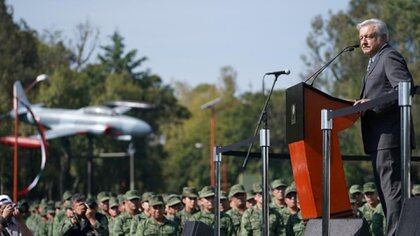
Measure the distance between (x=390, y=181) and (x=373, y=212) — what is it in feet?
26.6

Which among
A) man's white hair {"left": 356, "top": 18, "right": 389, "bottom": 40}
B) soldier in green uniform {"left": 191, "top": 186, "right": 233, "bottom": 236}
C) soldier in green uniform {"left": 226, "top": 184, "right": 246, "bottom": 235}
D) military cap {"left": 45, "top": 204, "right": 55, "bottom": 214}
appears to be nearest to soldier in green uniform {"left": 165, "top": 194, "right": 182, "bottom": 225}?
soldier in green uniform {"left": 191, "top": 186, "right": 233, "bottom": 236}

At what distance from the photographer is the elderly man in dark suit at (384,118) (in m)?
8.41

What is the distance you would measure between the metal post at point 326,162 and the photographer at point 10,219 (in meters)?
5.92

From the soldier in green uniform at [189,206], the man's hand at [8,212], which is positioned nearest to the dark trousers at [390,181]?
the man's hand at [8,212]

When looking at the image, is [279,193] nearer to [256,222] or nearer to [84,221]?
[256,222]

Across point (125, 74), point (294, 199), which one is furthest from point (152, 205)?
point (125, 74)

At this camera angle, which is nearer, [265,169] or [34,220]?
[265,169]

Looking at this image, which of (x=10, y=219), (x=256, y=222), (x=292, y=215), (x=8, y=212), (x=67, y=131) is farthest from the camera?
(x=67, y=131)

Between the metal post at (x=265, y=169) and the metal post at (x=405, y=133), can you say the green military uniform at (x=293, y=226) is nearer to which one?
the metal post at (x=265, y=169)

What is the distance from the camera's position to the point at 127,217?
20000 mm

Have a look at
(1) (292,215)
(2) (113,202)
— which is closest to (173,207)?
(1) (292,215)

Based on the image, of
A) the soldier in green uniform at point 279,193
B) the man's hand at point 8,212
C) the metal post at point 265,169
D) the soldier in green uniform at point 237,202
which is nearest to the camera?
the metal post at point 265,169

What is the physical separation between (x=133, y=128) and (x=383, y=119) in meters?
60.6

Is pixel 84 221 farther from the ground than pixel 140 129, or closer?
closer
